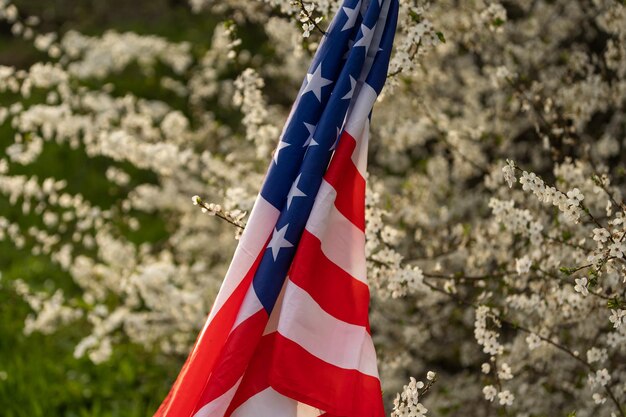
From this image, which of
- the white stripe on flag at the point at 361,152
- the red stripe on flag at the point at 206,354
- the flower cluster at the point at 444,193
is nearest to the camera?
the red stripe on flag at the point at 206,354

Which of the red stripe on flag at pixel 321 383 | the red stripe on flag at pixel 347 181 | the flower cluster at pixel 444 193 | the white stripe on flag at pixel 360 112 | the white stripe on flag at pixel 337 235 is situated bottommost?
the red stripe on flag at pixel 321 383

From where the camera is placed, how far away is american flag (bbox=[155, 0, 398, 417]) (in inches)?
82.2

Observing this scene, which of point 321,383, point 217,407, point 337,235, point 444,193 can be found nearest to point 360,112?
point 337,235

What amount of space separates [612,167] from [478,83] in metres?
0.88

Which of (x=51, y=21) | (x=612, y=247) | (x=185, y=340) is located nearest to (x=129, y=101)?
(x=185, y=340)

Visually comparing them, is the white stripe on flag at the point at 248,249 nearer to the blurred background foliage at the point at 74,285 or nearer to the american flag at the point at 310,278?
the american flag at the point at 310,278

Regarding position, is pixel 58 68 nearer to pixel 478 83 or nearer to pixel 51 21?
pixel 478 83

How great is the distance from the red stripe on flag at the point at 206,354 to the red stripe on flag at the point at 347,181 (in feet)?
0.98

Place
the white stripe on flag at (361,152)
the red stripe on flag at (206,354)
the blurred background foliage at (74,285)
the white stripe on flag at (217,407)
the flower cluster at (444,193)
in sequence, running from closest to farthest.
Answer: the white stripe on flag at (217,407) → the red stripe on flag at (206,354) → the white stripe on flag at (361,152) → the flower cluster at (444,193) → the blurred background foliage at (74,285)

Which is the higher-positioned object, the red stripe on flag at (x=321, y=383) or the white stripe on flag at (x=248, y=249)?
the white stripe on flag at (x=248, y=249)

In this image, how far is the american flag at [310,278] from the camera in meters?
2.09

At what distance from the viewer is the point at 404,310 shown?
166 inches

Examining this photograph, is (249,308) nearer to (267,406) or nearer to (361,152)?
(267,406)

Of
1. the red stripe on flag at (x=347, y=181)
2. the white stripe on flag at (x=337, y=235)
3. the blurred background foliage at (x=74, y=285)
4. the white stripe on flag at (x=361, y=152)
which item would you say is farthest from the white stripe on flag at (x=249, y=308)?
the blurred background foliage at (x=74, y=285)
